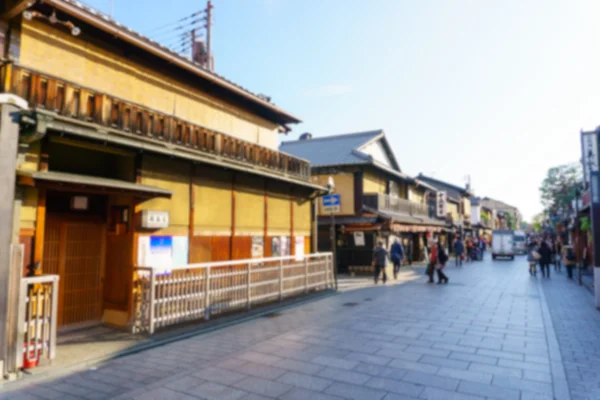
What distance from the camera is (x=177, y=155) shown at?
9.57m

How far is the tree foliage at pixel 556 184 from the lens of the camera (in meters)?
40.7

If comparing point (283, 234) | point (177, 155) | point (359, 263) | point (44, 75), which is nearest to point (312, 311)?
point (283, 234)

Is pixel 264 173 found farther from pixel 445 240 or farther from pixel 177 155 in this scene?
pixel 445 240

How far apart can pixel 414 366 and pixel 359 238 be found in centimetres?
1587

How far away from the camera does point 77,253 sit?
8.66 metres

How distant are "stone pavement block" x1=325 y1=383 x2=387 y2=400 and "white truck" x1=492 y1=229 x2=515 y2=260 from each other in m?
34.6

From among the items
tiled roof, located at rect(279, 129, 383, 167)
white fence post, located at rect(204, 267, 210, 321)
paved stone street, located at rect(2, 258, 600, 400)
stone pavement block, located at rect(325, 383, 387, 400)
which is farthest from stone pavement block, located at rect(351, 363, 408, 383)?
tiled roof, located at rect(279, 129, 383, 167)

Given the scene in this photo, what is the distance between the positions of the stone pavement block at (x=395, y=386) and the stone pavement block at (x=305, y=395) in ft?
2.35

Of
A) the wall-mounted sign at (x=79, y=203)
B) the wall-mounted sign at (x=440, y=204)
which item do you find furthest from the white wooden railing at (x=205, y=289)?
the wall-mounted sign at (x=440, y=204)

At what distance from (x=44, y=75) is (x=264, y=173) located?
698cm

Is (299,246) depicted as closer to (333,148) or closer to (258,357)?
(258,357)

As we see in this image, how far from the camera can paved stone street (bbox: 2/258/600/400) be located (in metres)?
5.12

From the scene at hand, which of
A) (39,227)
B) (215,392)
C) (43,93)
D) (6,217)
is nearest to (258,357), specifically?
(215,392)

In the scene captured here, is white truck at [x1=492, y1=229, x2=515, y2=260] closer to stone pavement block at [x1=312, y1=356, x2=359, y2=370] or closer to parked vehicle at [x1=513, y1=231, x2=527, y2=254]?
parked vehicle at [x1=513, y1=231, x2=527, y2=254]
